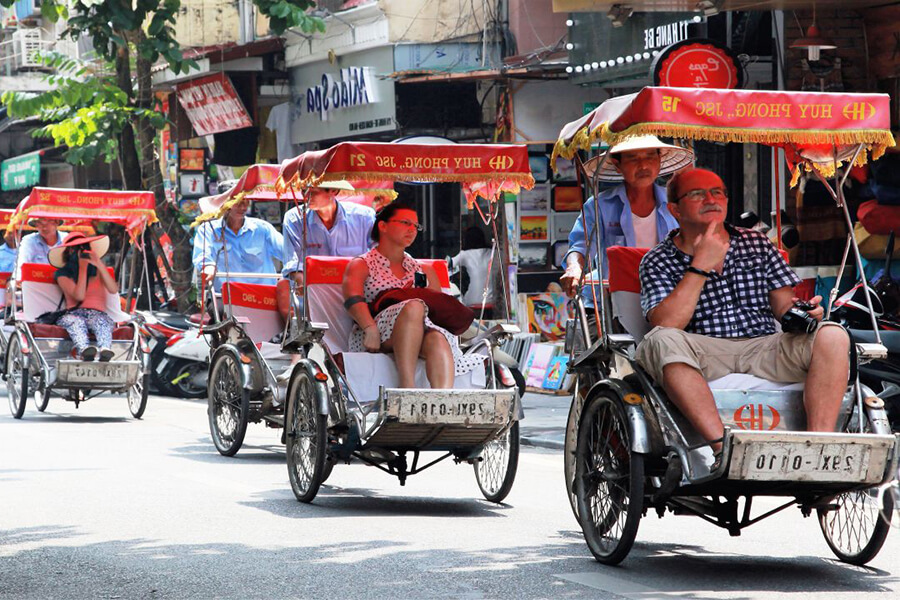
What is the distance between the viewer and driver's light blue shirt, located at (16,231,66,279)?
1580 centimetres

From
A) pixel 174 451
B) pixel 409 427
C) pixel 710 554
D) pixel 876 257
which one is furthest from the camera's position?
pixel 876 257

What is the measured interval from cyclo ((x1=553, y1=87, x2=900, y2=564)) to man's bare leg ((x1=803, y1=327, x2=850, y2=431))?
95 millimetres

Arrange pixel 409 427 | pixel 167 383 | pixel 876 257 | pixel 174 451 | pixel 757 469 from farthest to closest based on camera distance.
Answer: pixel 167 383
pixel 876 257
pixel 174 451
pixel 409 427
pixel 757 469

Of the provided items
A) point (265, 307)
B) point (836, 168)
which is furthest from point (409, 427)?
point (265, 307)

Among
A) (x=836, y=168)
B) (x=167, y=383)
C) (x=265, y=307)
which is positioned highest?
(x=836, y=168)

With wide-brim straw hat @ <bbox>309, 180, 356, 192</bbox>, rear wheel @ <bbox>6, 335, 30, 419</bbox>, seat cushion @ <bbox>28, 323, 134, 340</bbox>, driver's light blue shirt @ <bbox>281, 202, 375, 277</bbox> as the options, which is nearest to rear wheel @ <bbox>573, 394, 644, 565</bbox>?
wide-brim straw hat @ <bbox>309, 180, 356, 192</bbox>

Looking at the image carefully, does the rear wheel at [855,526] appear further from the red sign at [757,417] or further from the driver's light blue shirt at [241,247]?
the driver's light blue shirt at [241,247]

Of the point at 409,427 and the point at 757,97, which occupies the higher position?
the point at 757,97

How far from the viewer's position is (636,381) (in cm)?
683

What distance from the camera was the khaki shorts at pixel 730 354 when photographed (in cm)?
656

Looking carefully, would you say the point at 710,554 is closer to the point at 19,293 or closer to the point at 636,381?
the point at 636,381

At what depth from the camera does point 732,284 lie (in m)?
7.07

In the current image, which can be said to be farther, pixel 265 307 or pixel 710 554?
pixel 265 307

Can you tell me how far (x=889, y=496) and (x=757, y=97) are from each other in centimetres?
177
